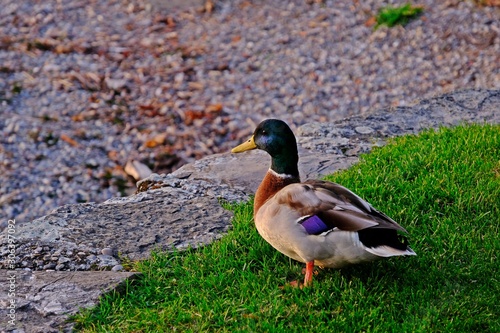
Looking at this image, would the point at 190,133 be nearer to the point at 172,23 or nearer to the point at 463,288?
the point at 172,23

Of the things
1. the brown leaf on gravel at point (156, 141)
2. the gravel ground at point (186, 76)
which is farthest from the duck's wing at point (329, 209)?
the brown leaf on gravel at point (156, 141)

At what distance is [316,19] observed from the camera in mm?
9070

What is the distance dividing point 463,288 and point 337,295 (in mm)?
564

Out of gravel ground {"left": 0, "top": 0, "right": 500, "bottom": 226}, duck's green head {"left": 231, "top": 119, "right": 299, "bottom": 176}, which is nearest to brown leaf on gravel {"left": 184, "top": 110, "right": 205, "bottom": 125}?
gravel ground {"left": 0, "top": 0, "right": 500, "bottom": 226}

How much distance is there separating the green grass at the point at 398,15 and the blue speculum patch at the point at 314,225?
5.97 m

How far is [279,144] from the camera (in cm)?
340

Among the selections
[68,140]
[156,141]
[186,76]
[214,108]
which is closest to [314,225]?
[156,141]

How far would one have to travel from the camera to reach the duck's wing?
292cm

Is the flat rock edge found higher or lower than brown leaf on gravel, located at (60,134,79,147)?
higher

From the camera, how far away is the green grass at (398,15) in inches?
334

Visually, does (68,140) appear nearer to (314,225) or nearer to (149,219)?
(149,219)

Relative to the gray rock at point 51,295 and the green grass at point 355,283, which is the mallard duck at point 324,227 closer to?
the green grass at point 355,283

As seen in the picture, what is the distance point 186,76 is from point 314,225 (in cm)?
539

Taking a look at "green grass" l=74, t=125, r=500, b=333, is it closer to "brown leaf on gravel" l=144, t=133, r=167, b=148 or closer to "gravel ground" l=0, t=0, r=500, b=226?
"gravel ground" l=0, t=0, r=500, b=226
